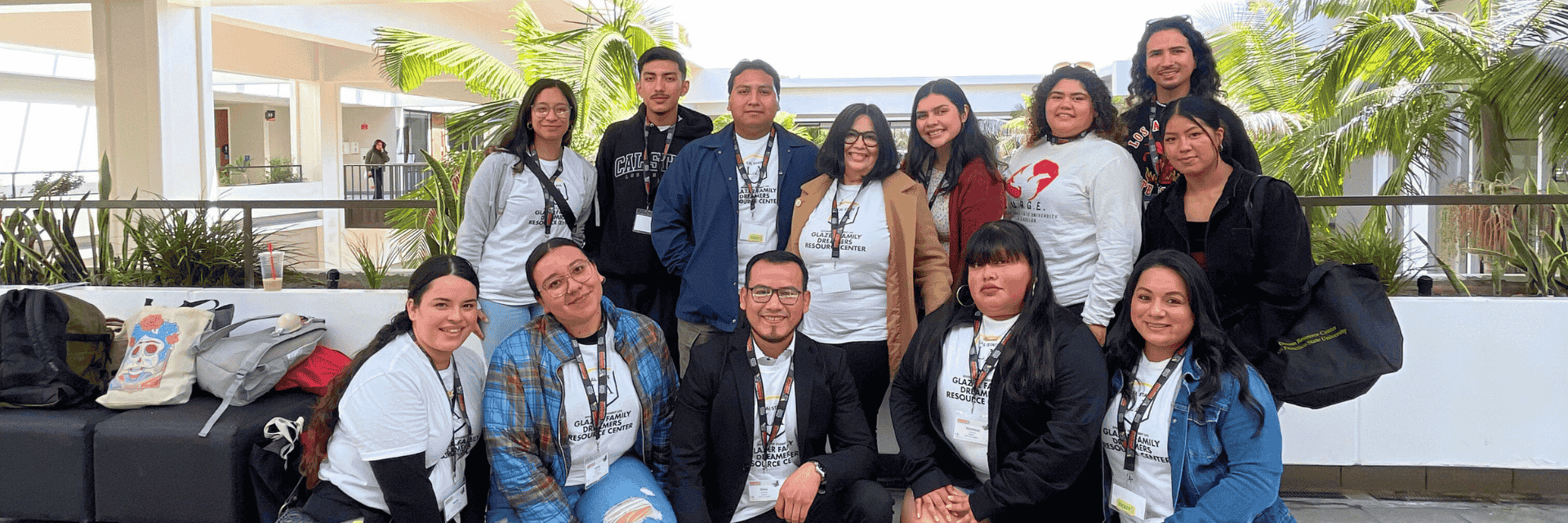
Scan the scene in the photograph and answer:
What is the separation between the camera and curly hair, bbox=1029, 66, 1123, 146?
2900 millimetres

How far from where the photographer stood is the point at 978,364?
104 inches

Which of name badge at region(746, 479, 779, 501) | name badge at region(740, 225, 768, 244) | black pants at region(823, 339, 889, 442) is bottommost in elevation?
name badge at region(746, 479, 779, 501)

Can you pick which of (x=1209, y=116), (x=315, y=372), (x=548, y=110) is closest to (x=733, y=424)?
(x=548, y=110)

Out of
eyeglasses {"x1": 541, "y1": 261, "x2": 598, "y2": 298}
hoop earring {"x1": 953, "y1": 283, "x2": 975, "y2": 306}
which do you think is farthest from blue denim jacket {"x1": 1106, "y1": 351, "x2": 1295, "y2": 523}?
eyeglasses {"x1": 541, "y1": 261, "x2": 598, "y2": 298}

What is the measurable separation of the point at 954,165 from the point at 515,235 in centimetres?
146

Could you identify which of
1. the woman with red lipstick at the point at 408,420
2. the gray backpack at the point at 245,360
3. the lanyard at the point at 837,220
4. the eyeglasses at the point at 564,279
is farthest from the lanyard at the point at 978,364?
the gray backpack at the point at 245,360

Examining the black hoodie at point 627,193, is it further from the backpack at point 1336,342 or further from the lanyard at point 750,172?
the backpack at point 1336,342

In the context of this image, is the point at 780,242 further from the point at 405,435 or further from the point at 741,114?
the point at 405,435

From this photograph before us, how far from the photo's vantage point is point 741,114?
3232mm

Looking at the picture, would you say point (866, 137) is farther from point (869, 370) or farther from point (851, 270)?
point (869, 370)

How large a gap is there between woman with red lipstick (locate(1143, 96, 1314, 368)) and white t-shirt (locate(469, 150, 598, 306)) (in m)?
1.96

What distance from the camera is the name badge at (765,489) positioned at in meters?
2.70

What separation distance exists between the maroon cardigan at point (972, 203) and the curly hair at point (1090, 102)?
0.69 ft

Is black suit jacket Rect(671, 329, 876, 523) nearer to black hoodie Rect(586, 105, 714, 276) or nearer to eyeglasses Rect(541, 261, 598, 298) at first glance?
eyeglasses Rect(541, 261, 598, 298)
